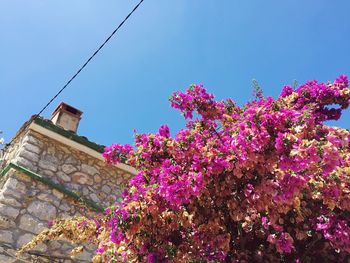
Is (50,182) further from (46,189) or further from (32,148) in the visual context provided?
(32,148)

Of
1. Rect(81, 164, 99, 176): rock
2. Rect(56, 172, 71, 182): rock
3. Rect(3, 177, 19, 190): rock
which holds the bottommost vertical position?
Rect(3, 177, 19, 190): rock

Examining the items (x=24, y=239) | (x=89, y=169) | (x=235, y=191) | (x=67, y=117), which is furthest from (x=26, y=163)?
(x=235, y=191)

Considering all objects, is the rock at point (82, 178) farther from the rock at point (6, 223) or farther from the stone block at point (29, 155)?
the rock at point (6, 223)

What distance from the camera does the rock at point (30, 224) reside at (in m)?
6.70

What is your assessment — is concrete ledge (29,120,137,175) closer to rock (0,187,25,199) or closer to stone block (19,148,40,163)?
stone block (19,148,40,163)

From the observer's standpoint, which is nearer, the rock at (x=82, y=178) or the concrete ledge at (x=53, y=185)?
the concrete ledge at (x=53, y=185)

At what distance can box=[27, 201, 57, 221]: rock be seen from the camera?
6.92 m

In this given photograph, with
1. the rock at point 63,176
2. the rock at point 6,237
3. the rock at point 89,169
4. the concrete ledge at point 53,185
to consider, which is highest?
the rock at point 89,169

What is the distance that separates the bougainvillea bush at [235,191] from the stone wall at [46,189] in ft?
6.44

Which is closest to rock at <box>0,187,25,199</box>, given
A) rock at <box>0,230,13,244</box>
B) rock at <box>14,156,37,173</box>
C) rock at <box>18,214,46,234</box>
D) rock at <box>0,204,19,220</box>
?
rock at <box>0,204,19,220</box>

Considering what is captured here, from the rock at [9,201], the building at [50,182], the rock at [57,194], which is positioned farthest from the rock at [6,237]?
the rock at [57,194]

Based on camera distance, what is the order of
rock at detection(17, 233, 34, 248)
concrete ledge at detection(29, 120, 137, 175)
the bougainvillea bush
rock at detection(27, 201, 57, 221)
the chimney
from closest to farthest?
the bougainvillea bush < rock at detection(17, 233, 34, 248) < rock at detection(27, 201, 57, 221) < concrete ledge at detection(29, 120, 137, 175) < the chimney

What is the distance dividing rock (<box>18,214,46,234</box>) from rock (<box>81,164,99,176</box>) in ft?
4.63

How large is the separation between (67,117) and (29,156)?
61.4 inches
